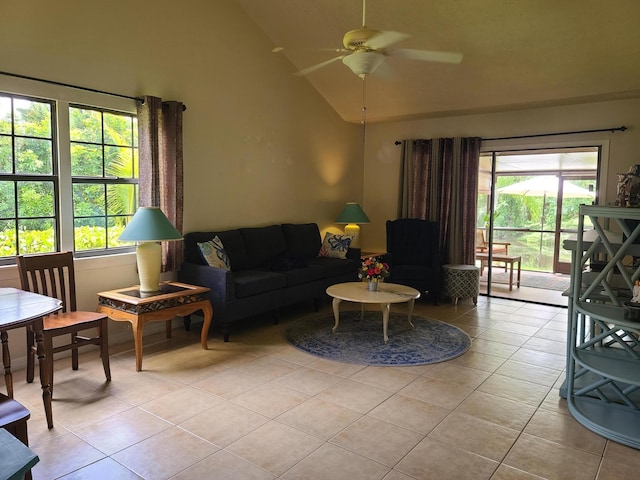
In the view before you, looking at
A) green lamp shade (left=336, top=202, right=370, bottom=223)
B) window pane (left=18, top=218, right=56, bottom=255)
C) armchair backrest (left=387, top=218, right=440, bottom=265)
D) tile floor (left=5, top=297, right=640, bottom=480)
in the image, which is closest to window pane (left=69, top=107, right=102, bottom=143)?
window pane (left=18, top=218, right=56, bottom=255)

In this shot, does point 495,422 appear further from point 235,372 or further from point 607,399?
point 235,372

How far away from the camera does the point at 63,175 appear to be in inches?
151

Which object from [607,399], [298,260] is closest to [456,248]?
[298,260]

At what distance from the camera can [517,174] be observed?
8148mm

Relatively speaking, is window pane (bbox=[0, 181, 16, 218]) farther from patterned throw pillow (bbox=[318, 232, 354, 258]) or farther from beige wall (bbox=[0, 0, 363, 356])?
patterned throw pillow (bbox=[318, 232, 354, 258])

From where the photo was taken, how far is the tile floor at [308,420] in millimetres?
2346

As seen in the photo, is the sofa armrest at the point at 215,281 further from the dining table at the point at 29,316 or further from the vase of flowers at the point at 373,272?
the dining table at the point at 29,316

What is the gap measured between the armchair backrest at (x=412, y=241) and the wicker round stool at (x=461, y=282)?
36cm

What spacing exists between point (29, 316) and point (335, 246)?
421 cm

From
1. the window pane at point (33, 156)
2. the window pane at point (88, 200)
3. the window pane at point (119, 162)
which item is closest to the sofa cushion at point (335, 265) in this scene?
the window pane at point (119, 162)

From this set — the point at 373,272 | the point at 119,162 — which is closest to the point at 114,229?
the point at 119,162

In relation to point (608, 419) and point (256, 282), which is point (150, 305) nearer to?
point (256, 282)

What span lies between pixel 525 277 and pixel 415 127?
333 centimetres

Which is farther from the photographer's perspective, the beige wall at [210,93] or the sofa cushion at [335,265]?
the sofa cushion at [335,265]
